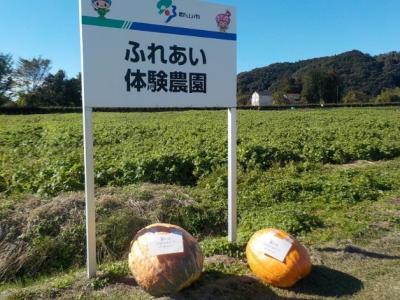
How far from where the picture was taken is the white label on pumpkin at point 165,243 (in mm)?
3574

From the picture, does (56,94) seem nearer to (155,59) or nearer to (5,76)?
(5,76)

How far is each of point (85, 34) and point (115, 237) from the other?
267cm

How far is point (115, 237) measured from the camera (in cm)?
541

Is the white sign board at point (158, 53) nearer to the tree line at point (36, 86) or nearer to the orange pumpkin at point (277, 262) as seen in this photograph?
the orange pumpkin at point (277, 262)

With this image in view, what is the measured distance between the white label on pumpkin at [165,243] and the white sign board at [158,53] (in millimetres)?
1200

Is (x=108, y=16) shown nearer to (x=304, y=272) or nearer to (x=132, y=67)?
(x=132, y=67)

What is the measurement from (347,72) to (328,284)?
407ft

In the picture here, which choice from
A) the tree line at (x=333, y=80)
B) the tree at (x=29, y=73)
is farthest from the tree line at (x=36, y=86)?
the tree line at (x=333, y=80)

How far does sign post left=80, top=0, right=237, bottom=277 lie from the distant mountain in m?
99.0

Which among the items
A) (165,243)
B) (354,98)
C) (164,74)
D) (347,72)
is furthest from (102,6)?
(347,72)

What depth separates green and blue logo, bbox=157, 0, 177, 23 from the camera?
411cm

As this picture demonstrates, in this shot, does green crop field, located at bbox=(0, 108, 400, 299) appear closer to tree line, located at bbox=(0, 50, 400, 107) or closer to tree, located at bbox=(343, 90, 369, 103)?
tree line, located at bbox=(0, 50, 400, 107)

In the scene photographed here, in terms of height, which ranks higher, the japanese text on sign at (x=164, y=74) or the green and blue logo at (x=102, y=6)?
the green and blue logo at (x=102, y=6)

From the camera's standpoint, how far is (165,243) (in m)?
3.63
